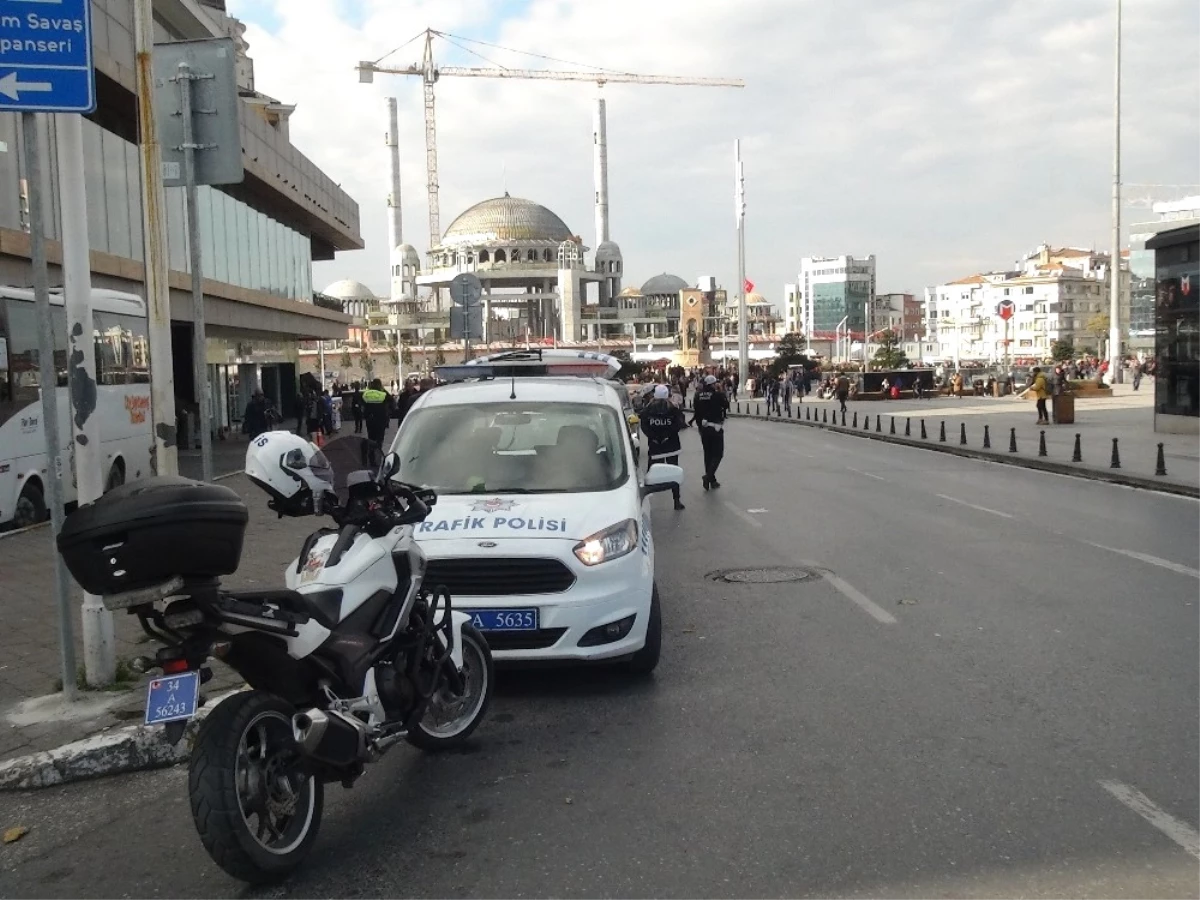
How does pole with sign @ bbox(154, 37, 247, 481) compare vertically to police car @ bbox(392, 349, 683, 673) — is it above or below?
above

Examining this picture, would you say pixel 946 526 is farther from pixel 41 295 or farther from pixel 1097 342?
pixel 1097 342

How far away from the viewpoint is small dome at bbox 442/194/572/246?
145125 mm

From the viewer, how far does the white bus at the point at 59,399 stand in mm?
14031

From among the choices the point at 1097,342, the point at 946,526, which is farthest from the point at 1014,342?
the point at 946,526

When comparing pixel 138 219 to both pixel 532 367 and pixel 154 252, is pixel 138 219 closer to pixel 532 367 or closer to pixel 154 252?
pixel 532 367

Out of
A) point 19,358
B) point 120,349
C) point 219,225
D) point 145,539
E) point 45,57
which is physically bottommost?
point 145,539

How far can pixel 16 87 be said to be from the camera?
17.6ft

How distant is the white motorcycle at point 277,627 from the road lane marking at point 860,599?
4050 millimetres

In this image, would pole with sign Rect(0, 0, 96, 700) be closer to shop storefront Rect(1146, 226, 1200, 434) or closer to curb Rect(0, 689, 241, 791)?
curb Rect(0, 689, 241, 791)

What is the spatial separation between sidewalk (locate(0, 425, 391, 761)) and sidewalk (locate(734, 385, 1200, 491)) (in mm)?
12744

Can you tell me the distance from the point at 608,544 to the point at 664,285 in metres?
164

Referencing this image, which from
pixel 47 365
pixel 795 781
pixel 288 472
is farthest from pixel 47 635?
pixel 795 781

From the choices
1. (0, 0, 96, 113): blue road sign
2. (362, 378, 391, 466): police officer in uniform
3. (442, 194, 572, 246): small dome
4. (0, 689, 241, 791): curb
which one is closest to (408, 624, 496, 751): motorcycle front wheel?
(0, 689, 241, 791): curb

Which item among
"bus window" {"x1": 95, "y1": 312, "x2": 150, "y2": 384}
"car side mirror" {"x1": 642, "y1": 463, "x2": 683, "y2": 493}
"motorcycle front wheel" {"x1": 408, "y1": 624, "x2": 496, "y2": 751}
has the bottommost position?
"motorcycle front wheel" {"x1": 408, "y1": 624, "x2": 496, "y2": 751}
